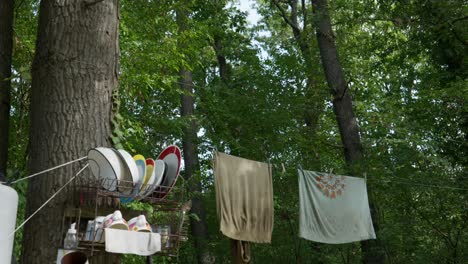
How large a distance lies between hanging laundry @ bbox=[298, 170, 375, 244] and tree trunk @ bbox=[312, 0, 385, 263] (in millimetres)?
1652

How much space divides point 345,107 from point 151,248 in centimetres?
745

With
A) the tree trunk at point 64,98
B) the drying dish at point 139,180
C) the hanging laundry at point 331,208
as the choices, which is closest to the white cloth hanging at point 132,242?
the drying dish at point 139,180

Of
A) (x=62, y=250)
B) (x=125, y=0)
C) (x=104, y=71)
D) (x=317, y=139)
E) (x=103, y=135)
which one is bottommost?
(x=62, y=250)

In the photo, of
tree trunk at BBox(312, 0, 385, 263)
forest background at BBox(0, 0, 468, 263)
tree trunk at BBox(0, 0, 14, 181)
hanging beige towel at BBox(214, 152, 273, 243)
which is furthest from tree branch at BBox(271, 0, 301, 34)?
tree trunk at BBox(0, 0, 14, 181)

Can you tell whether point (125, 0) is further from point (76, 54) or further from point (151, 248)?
point (151, 248)

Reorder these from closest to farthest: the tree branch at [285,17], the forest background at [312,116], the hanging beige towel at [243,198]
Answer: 1. the hanging beige towel at [243,198]
2. the forest background at [312,116]
3. the tree branch at [285,17]

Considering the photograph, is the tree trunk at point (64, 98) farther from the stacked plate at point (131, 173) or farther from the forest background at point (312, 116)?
the forest background at point (312, 116)

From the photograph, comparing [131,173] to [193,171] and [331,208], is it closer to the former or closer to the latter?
[331,208]

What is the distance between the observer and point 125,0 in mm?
8180

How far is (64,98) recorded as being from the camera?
10.3ft

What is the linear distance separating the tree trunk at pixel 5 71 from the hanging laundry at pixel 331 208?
3.20 meters

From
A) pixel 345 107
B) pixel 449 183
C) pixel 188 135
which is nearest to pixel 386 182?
pixel 449 183

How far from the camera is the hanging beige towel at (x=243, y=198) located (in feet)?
19.3

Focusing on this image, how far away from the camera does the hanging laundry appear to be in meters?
7.04
